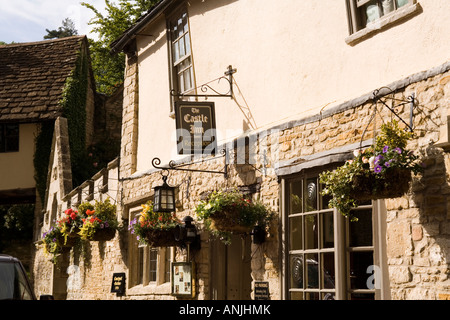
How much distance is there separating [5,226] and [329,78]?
18.6m

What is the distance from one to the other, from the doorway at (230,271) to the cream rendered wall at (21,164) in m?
13.1

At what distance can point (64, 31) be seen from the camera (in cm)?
5978

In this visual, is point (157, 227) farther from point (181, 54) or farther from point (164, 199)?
point (181, 54)

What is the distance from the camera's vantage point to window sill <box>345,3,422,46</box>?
270 inches

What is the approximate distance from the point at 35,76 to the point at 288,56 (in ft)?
53.2

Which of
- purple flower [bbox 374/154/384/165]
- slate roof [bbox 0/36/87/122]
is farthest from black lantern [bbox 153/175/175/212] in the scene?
slate roof [bbox 0/36/87/122]

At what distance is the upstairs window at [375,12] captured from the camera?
275 inches

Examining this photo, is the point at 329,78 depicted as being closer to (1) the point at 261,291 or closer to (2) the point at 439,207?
(2) the point at 439,207

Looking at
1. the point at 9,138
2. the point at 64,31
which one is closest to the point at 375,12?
the point at 9,138

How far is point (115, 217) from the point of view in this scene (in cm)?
1343

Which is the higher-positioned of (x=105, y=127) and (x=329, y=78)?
(x=105, y=127)

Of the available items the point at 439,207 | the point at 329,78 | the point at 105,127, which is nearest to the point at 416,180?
the point at 439,207

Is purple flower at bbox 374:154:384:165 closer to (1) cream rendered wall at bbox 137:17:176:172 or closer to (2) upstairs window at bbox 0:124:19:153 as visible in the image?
(1) cream rendered wall at bbox 137:17:176:172

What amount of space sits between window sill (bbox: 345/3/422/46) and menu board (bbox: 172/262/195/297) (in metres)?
4.58
